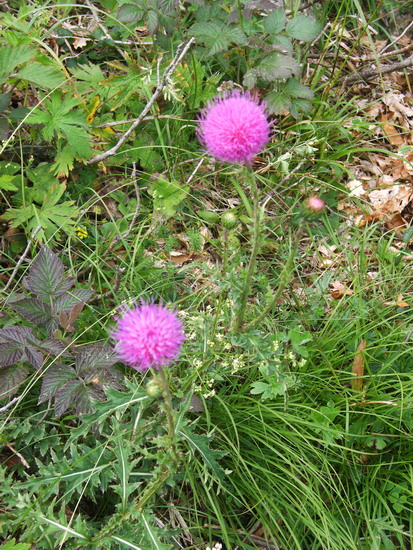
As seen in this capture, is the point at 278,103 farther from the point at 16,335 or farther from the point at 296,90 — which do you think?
the point at 16,335

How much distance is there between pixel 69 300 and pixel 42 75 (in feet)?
3.92

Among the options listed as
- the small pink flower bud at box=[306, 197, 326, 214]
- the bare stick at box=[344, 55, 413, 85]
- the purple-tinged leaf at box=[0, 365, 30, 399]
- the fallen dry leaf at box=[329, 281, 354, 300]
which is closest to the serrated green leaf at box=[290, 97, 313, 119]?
the bare stick at box=[344, 55, 413, 85]

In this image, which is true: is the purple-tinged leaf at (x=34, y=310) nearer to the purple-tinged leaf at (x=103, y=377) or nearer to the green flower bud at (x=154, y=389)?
the purple-tinged leaf at (x=103, y=377)

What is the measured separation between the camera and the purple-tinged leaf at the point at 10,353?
204 centimetres

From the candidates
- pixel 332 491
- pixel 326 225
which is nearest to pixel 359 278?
pixel 326 225

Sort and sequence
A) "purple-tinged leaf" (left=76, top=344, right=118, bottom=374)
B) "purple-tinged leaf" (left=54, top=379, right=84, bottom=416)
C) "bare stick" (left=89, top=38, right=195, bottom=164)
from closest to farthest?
"purple-tinged leaf" (left=54, top=379, right=84, bottom=416) < "purple-tinged leaf" (left=76, top=344, right=118, bottom=374) < "bare stick" (left=89, top=38, right=195, bottom=164)

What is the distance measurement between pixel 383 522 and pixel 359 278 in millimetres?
1187

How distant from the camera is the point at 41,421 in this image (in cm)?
218

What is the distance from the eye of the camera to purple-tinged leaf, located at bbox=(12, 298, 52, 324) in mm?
2160

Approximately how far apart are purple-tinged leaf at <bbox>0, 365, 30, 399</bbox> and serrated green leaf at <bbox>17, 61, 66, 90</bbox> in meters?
1.40

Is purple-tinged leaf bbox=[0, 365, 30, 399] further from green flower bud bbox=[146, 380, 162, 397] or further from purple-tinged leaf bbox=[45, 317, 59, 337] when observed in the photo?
green flower bud bbox=[146, 380, 162, 397]

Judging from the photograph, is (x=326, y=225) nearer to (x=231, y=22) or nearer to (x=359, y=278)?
(x=359, y=278)

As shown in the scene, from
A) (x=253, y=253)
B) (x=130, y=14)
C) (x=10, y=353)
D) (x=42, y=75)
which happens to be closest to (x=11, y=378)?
(x=10, y=353)

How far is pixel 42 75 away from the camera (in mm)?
2596
